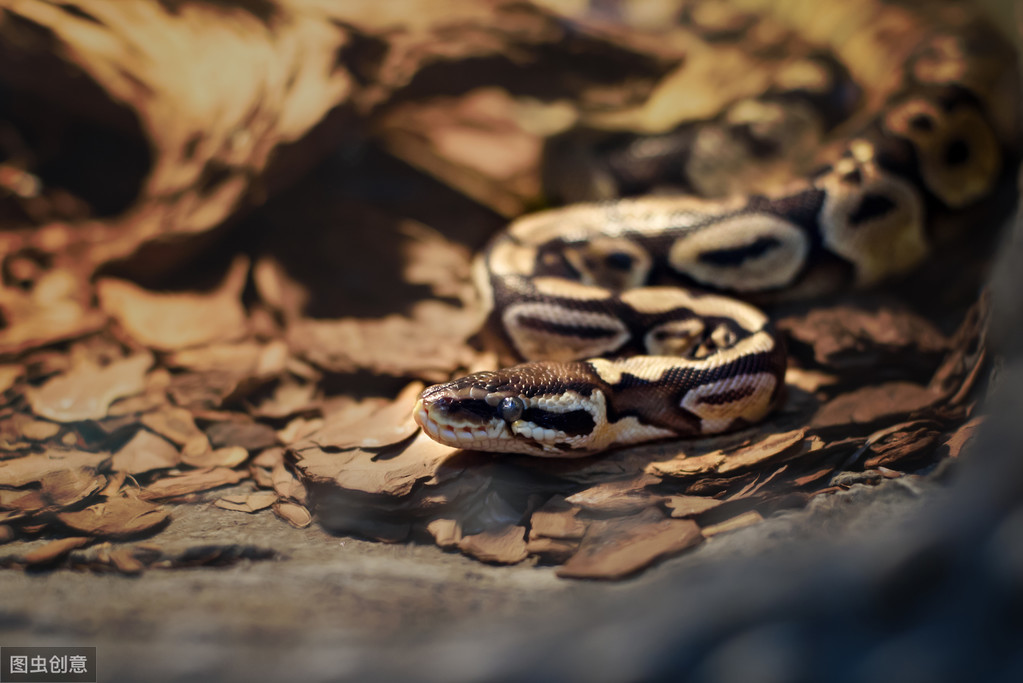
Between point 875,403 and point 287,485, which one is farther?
point 875,403

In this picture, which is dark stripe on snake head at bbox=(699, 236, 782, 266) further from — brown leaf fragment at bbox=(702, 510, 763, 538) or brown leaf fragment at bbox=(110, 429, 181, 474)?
brown leaf fragment at bbox=(110, 429, 181, 474)

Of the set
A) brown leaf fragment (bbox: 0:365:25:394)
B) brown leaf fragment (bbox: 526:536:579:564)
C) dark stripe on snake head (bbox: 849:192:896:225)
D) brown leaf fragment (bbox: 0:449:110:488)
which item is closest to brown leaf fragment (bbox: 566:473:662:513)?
brown leaf fragment (bbox: 526:536:579:564)

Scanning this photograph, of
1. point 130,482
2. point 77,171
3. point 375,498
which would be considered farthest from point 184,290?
point 375,498

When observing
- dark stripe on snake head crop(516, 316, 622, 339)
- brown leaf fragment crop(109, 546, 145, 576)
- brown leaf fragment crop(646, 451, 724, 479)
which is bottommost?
brown leaf fragment crop(109, 546, 145, 576)

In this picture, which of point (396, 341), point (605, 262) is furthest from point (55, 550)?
point (605, 262)

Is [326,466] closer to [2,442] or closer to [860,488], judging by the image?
[2,442]

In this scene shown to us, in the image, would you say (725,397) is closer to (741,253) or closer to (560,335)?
(560,335)
